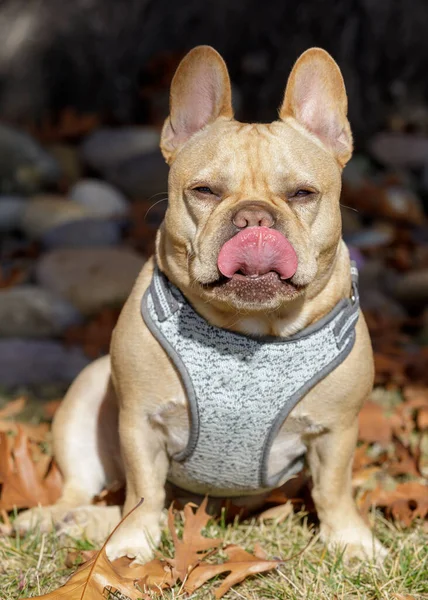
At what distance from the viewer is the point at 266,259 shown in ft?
7.63

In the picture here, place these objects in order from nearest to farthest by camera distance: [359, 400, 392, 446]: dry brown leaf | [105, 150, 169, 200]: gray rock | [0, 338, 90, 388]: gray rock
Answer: [359, 400, 392, 446]: dry brown leaf, [0, 338, 90, 388]: gray rock, [105, 150, 169, 200]: gray rock

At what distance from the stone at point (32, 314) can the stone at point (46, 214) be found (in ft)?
4.09

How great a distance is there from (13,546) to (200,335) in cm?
90

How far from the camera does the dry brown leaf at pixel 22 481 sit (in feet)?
9.72

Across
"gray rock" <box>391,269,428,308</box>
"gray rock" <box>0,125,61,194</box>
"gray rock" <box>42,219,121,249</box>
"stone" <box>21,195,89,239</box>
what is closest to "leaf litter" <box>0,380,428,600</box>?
"gray rock" <box>391,269,428,308</box>

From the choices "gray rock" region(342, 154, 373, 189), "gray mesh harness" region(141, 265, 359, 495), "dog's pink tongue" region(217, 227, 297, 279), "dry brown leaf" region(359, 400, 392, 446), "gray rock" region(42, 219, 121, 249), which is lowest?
"gray rock" region(42, 219, 121, 249)

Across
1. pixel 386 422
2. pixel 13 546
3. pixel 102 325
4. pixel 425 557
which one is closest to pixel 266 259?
pixel 425 557

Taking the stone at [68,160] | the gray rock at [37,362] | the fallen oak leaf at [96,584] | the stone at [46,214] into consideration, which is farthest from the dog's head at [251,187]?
the stone at [68,160]

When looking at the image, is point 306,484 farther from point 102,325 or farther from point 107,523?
point 102,325

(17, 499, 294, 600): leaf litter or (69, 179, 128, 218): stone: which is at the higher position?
(17, 499, 294, 600): leaf litter

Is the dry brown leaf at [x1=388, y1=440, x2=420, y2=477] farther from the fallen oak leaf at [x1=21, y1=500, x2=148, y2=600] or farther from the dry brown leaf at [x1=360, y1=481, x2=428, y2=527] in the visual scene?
the fallen oak leaf at [x1=21, y1=500, x2=148, y2=600]

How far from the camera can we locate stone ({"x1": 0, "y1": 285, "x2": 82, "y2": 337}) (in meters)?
5.16

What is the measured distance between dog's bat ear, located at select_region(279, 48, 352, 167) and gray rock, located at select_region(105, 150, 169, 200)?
428cm

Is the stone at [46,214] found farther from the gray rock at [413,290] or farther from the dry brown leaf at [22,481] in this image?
the dry brown leaf at [22,481]
